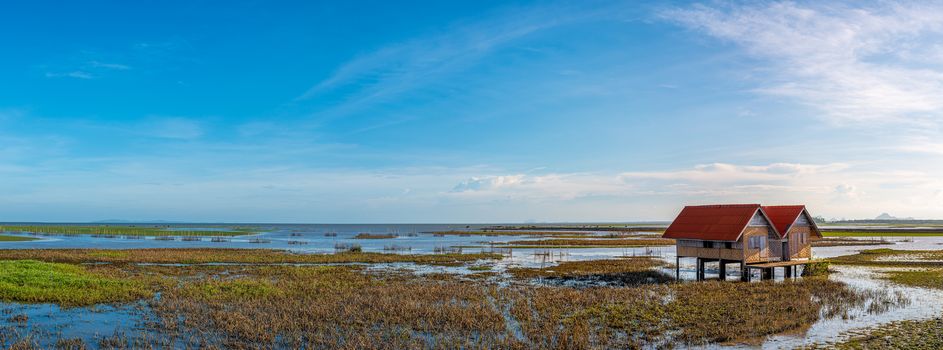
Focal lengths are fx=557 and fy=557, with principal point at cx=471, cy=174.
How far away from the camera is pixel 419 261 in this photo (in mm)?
55250

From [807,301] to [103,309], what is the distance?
33.3 m

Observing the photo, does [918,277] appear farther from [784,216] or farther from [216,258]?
[216,258]

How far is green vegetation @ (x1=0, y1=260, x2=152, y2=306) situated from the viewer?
27.5m

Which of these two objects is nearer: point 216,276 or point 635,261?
point 216,276

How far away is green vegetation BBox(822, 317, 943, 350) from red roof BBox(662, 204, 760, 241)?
15059mm

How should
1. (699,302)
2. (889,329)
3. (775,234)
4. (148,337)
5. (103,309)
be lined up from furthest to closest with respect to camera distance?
(775,234)
(699,302)
(103,309)
(889,329)
(148,337)

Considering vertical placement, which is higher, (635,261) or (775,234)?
(775,234)

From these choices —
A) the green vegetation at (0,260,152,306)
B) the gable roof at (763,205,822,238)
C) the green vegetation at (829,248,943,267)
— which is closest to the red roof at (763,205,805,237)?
the gable roof at (763,205,822,238)

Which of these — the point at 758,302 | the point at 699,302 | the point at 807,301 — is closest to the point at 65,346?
the point at 699,302

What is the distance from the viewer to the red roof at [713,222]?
123ft

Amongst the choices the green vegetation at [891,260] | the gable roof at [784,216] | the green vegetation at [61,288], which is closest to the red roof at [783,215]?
the gable roof at [784,216]

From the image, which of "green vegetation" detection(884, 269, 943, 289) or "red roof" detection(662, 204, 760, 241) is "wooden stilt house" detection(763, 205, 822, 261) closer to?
"red roof" detection(662, 204, 760, 241)

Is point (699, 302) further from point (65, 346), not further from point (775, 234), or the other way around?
point (65, 346)

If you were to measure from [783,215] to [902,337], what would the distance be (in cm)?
2298
